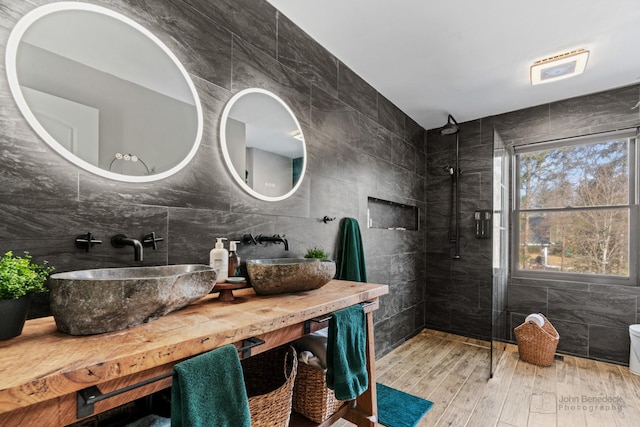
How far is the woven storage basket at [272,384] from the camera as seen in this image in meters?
1.19

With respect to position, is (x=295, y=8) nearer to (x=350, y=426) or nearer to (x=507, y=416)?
(x=350, y=426)

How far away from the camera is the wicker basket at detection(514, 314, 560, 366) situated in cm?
270

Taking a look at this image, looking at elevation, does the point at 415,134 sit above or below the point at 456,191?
above

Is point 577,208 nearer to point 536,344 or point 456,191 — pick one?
point 456,191

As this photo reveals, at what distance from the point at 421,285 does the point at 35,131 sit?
3.57m

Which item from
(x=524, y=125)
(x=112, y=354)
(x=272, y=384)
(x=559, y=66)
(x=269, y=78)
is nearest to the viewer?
(x=112, y=354)

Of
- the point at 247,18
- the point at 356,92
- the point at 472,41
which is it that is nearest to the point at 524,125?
the point at 472,41

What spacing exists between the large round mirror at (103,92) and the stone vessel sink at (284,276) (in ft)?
1.90

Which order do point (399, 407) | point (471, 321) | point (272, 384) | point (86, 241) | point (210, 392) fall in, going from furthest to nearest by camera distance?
1. point (471, 321)
2. point (399, 407)
3. point (272, 384)
4. point (86, 241)
5. point (210, 392)

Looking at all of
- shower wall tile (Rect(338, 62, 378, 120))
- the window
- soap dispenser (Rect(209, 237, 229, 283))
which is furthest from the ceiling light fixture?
soap dispenser (Rect(209, 237, 229, 283))

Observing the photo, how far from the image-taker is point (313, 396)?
5.07 ft

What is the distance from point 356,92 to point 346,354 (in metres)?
2.08

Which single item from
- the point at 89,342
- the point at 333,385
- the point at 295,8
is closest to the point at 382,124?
the point at 295,8

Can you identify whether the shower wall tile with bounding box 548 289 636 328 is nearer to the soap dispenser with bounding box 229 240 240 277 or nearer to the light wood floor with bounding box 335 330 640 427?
the light wood floor with bounding box 335 330 640 427
